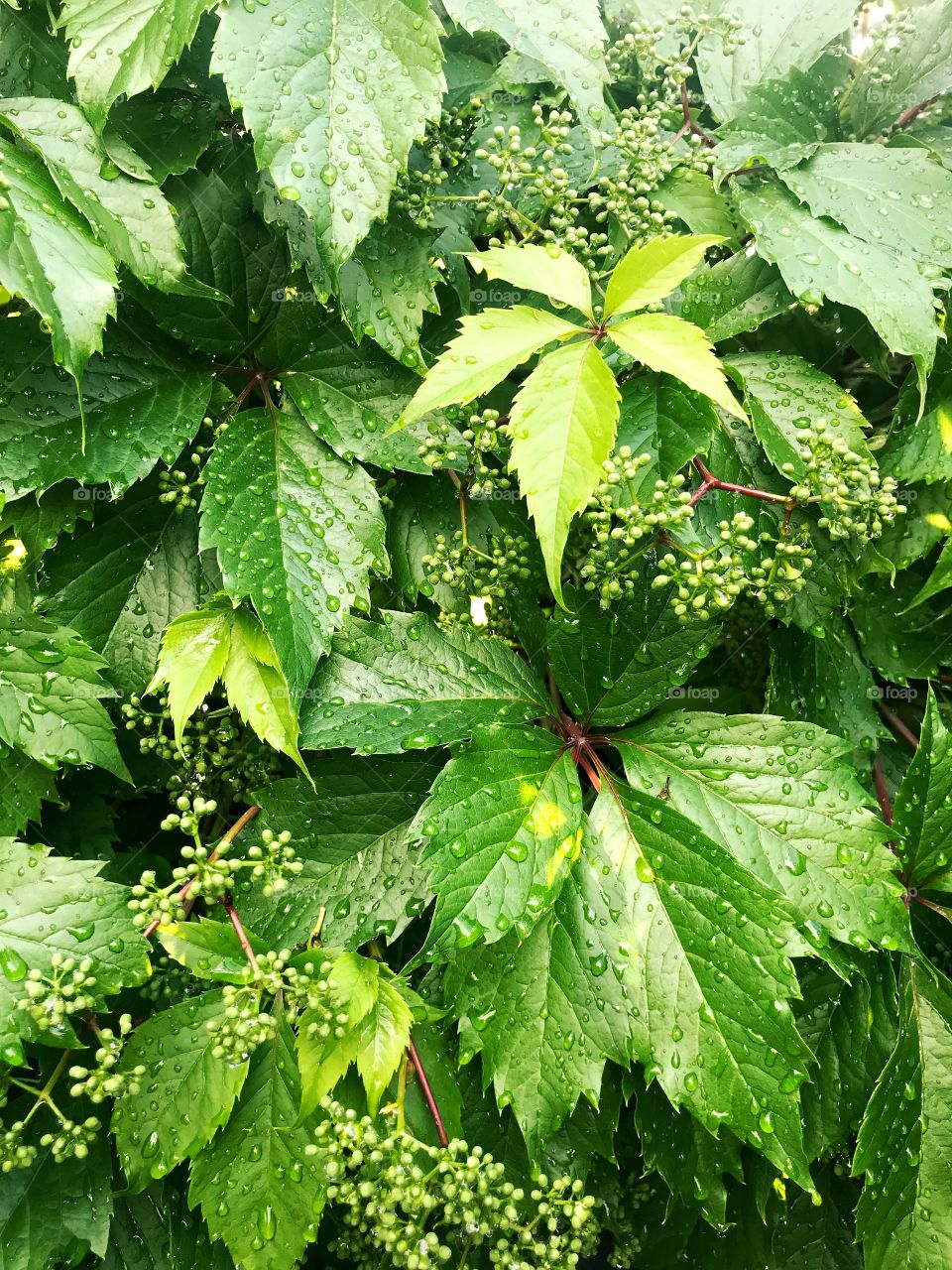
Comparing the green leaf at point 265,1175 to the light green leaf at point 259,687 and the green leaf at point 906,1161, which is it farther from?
the green leaf at point 906,1161

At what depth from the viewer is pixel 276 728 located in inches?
37.3

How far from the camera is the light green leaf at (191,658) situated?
3.06 feet

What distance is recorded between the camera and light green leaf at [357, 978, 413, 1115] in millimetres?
874

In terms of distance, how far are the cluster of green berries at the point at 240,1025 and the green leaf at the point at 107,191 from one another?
78cm

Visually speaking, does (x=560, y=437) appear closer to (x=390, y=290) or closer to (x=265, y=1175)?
(x=390, y=290)

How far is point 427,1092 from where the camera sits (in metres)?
0.96

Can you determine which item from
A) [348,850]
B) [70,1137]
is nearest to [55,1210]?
[70,1137]

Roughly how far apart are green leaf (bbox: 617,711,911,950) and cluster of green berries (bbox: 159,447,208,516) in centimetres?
63

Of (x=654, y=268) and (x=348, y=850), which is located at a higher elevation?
(x=654, y=268)

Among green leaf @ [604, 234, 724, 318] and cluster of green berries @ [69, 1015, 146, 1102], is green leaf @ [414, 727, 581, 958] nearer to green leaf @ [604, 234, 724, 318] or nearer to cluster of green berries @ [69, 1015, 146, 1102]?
cluster of green berries @ [69, 1015, 146, 1102]

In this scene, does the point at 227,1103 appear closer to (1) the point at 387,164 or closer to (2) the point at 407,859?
(2) the point at 407,859

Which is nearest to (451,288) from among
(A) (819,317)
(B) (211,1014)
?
(A) (819,317)

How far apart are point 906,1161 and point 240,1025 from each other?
0.82 m

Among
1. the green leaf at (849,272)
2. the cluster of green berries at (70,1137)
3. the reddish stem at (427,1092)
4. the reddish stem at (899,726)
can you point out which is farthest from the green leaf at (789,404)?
the cluster of green berries at (70,1137)
